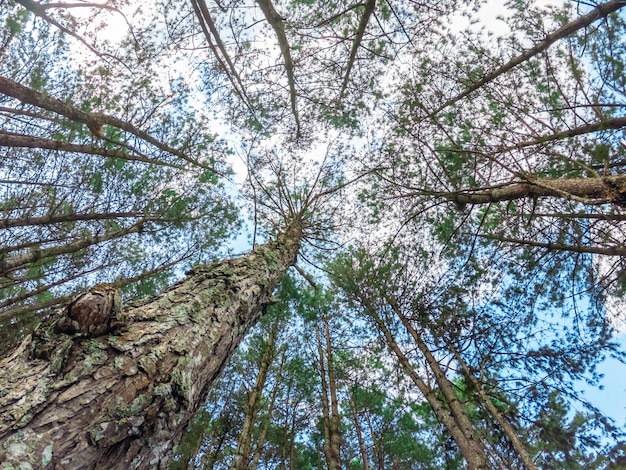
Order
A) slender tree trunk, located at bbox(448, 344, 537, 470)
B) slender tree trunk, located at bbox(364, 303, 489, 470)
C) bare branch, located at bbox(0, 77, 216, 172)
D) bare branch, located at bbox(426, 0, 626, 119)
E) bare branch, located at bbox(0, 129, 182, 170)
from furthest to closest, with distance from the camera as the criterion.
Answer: slender tree trunk, located at bbox(448, 344, 537, 470), slender tree trunk, located at bbox(364, 303, 489, 470), bare branch, located at bbox(0, 129, 182, 170), bare branch, located at bbox(426, 0, 626, 119), bare branch, located at bbox(0, 77, 216, 172)

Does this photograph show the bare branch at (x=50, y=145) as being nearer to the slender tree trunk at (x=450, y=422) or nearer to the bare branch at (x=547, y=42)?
the bare branch at (x=547, y=42)

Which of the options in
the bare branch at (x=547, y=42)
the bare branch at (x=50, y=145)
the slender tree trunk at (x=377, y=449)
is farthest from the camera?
the slender tree trunk at (x=377, y=449)

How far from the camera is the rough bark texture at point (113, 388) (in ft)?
3.28

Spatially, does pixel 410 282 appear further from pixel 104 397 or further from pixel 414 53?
pixel 104 397

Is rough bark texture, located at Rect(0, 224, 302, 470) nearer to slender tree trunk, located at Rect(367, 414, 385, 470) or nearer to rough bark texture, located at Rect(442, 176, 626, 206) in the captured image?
rough bark texture, located at Rect(442, 176, 626, 206)

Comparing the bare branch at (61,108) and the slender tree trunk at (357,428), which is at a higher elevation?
the bare branch at (61,108)

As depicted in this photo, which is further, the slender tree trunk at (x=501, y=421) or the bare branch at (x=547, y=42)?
the slender tree trunk at (x=501, y=421)

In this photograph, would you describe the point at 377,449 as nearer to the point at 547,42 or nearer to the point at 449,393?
the point at 449,393

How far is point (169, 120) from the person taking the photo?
512 cm

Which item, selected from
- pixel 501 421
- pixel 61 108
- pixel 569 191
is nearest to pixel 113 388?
pixel 61 108

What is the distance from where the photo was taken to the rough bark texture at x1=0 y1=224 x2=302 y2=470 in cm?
100

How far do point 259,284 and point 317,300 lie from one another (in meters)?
3.98

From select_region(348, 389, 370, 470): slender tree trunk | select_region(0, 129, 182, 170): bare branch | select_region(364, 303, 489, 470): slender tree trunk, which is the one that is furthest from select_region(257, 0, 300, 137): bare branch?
select_region(348, 389, 370, 470): slender tree trunk

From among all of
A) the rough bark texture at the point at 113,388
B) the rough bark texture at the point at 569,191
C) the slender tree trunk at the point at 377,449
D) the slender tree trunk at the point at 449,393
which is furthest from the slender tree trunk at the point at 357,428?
the rough bark texture at the point at 113,388
